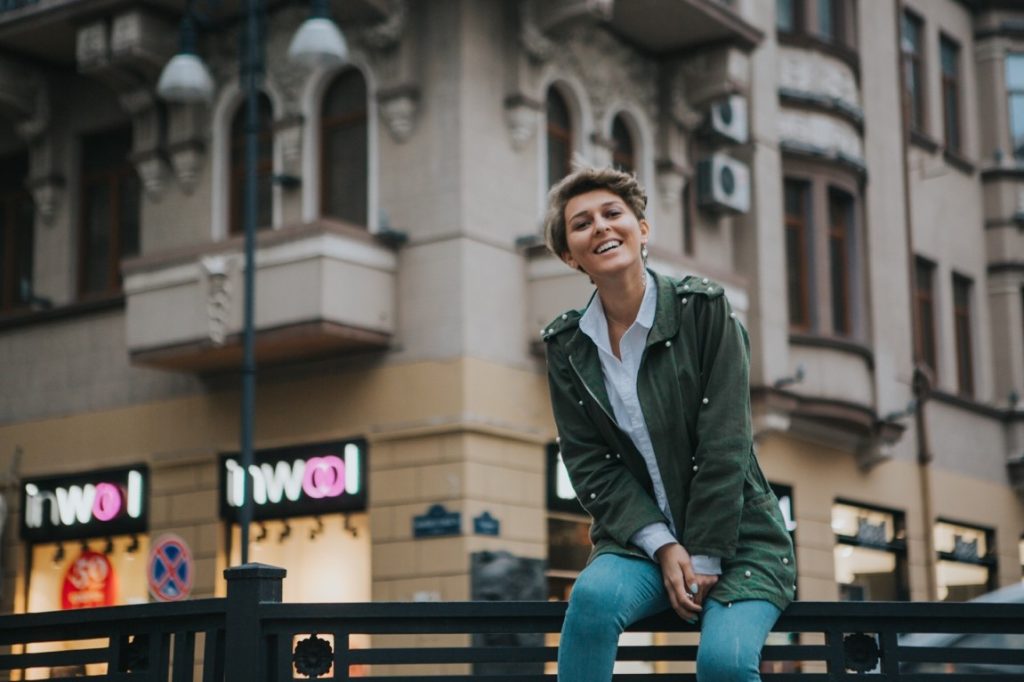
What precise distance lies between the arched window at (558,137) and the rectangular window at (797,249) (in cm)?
466

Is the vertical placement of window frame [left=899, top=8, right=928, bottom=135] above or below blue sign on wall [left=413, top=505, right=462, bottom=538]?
above

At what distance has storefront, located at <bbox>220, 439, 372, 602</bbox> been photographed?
19219 mm

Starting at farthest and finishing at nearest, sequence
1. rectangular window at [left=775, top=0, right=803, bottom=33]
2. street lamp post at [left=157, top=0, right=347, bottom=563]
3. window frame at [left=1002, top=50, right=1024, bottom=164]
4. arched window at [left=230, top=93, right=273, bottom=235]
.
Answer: window frame at [left=1002, top=50, right=1024, bottom=164] < rectangular window at [left=775, top=0, right=803, bottom=33] < arched window at [left=230, top=93, right=273, bottom=235] < street lamp post at [left=157, top=0, right=347, bottom=563]

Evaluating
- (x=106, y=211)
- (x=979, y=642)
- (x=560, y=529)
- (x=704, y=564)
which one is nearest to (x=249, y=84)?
(x=106, y=211)

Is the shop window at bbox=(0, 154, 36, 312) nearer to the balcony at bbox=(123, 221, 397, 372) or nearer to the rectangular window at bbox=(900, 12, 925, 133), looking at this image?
the balcony at bbox=(123, 221, 397, 372)

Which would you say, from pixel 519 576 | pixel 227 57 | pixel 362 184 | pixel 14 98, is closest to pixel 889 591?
pixel 519 576

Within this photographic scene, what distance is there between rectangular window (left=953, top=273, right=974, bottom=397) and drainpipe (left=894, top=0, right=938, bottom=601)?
6.96 feet

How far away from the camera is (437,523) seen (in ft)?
60.8

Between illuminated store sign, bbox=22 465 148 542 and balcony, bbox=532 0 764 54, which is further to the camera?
illuminated store sign, bbox=22 465 148 542

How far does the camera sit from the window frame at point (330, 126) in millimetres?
19953

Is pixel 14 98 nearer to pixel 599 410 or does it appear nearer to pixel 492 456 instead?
pixel 492 456

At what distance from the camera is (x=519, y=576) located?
1877cm

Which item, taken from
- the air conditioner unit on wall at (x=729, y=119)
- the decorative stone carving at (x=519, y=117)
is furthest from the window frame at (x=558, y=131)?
the air conditioner unit on wall at (x=729, y=119)

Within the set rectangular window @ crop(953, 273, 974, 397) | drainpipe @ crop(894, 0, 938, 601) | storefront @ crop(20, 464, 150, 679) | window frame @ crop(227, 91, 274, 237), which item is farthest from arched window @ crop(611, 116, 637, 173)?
rectangular window @ crop(953, 273, 974, 397)
